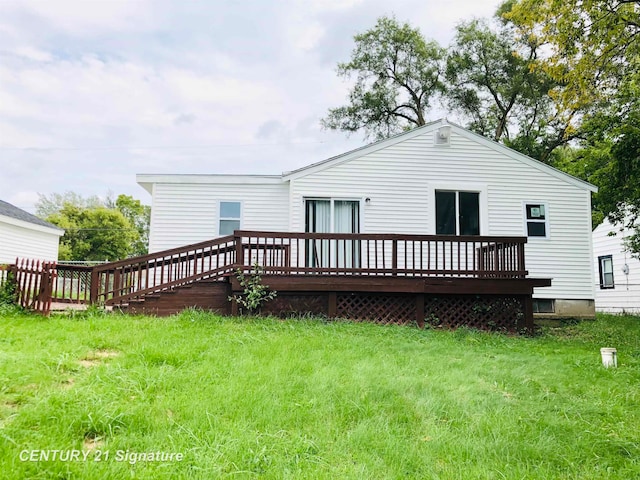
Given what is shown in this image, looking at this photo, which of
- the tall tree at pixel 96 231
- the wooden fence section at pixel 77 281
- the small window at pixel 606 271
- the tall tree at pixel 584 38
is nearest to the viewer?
the wooden fence section at pixel 77 281

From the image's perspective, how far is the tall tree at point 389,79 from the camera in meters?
21.2

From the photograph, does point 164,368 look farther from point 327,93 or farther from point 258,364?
point 327,93

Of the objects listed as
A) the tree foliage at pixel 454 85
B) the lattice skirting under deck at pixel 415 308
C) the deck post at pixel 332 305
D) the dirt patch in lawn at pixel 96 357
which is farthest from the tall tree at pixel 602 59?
the dirt patch in lawn at pixel 96 357

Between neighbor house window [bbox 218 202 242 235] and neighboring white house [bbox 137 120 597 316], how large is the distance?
0.08ft

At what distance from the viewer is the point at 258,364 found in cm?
422

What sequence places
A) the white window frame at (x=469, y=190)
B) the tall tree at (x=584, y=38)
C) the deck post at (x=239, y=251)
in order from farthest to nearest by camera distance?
the white window frame at (x=469, y=190) → the tall tree at (x=584, y=38) → the deck post at (x=239, y=251)

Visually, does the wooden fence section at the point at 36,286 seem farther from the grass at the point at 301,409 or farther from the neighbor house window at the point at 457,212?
the neighbor house window at the point at 457,212

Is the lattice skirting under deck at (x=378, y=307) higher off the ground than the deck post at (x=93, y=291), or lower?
lower

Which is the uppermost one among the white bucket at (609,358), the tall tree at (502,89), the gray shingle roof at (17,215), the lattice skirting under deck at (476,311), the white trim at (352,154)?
the tall tree at (502,89)

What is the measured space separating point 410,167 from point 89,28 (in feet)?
35.6

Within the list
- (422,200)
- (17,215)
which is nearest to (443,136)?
(422,200)

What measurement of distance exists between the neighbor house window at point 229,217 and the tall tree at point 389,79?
13.2 metres

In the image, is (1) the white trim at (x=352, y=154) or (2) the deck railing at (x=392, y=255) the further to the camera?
(1) the white trim at (x=352, y=154)

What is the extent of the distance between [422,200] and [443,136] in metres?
1.71
